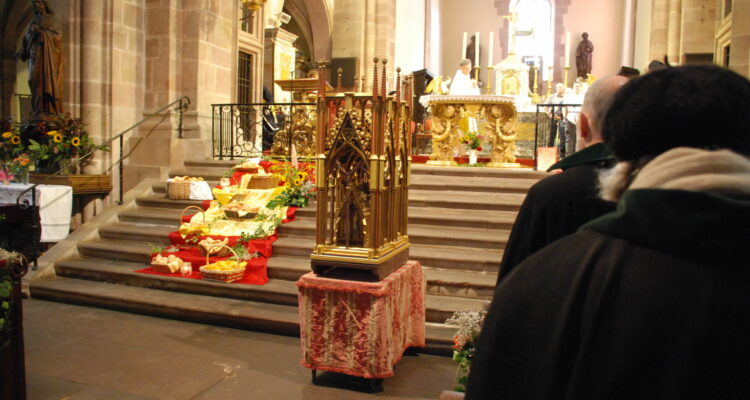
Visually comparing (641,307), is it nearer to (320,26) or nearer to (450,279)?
(450,279)

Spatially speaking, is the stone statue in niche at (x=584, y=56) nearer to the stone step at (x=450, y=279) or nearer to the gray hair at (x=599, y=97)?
the stone step at (x=450, y=279)

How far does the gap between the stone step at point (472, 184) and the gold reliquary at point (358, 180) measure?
349 centimetres

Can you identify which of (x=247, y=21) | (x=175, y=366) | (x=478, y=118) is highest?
(x=247, y=21)

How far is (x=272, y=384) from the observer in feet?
13.6

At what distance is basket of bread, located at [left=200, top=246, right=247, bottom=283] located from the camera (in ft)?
19.6

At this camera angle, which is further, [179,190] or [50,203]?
[179,190]

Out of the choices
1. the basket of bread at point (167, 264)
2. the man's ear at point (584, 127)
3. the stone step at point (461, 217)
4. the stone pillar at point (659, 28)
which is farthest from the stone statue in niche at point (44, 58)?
the stone pillar at point (659, 28)

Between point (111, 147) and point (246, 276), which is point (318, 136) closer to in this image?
point (246, 276)

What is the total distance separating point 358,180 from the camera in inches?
171

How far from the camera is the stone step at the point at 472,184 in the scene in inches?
306

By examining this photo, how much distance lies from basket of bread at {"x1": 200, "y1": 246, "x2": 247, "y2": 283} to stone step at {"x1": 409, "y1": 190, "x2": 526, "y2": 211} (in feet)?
7.72

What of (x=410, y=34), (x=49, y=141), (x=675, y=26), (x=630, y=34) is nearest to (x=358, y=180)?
(x=49, y=141)

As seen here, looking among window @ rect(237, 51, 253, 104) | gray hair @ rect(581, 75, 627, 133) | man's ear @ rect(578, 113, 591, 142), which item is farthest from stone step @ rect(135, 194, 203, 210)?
gray hair @ rect(581, 75, 627, 133)

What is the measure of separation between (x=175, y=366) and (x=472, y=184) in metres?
4.65
